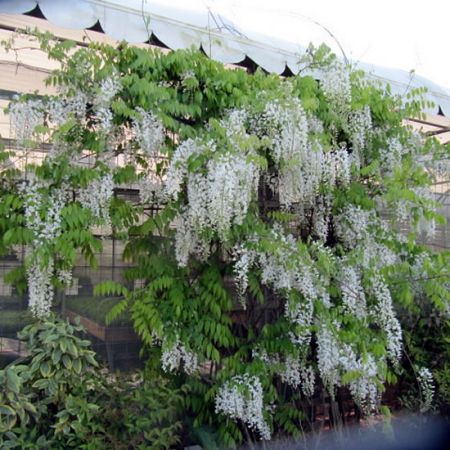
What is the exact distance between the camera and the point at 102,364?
3570 millimetres

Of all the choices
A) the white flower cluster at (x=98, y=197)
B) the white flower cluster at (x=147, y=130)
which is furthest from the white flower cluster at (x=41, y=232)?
the white flower cluster at (x=147, y=130)

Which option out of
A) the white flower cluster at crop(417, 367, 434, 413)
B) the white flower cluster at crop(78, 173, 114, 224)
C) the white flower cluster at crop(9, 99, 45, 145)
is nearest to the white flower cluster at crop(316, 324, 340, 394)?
the white flower cluster at crop(417, 367, 434, 413)

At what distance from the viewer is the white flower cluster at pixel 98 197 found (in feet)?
10.5

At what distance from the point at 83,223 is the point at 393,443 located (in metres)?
3.21

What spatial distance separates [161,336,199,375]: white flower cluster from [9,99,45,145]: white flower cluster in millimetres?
1635

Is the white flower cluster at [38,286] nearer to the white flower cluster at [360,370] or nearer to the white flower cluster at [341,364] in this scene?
the white flower cluster at [341,364]

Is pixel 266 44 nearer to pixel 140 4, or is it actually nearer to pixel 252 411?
pixel 140 4

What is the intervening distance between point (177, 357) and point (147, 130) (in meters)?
1.55

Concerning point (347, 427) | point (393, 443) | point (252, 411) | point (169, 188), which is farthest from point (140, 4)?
point (393, 443)

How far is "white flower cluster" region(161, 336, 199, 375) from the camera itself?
129 inches

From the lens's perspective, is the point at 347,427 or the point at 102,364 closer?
the point at 102,364

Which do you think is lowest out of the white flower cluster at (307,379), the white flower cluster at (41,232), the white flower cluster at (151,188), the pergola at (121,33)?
the white flower cluster at (307,379)

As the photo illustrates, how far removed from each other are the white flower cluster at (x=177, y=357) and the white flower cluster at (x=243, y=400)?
0.90 feet

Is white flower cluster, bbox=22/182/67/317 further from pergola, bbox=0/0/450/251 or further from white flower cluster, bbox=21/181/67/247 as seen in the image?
pergola, bbox=0/0/450/251
